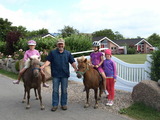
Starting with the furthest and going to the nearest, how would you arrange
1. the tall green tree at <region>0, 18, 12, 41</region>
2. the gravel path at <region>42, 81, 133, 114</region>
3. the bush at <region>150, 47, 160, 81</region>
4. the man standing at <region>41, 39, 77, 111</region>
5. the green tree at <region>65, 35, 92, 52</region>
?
the tall green tree at <region>0, 18, 12, 41</region> < the green tree at <region>65, 35, 92, 52</region> < the bush at <region>150, 47, 160, 81</region> < the gravel path at <region>42, 81, 133, 114</region> < the man standing at <region>41, 39, 77, 111</region>

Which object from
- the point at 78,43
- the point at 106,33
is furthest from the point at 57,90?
the point at 106,33

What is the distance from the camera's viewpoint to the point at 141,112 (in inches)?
220

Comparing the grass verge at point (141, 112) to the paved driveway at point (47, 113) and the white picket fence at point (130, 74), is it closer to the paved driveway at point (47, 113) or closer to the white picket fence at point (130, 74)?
the paved driveway at point (47, 113)

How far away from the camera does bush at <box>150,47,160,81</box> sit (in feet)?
21.2

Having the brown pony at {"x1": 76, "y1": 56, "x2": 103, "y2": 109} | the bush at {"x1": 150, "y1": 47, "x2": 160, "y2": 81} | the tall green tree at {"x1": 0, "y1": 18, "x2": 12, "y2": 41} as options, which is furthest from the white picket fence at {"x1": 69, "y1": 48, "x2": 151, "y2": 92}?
the tall green tree at {"x1": 0, "y1": 18, "x2": 12, "y2": 41}

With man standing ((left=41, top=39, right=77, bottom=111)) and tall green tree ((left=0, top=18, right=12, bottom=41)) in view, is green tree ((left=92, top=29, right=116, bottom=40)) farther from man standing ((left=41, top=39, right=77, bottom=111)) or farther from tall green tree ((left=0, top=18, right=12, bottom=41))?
man standing ((left=41, top=39, right=77, bottom=111))

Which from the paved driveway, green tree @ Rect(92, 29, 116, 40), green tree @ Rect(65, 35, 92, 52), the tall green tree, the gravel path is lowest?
the paved driveway

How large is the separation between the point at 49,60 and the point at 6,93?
12.0 feet

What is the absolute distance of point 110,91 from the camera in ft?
21.2

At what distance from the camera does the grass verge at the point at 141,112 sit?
5.25m

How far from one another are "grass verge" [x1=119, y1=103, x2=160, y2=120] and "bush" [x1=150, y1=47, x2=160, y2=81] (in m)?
1.19

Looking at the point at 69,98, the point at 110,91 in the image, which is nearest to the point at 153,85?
the point at 110,91

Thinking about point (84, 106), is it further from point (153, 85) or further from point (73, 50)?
point (73, 50)

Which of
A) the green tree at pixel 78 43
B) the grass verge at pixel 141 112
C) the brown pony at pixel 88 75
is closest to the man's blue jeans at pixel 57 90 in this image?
the brown pony at pixel 88 75
